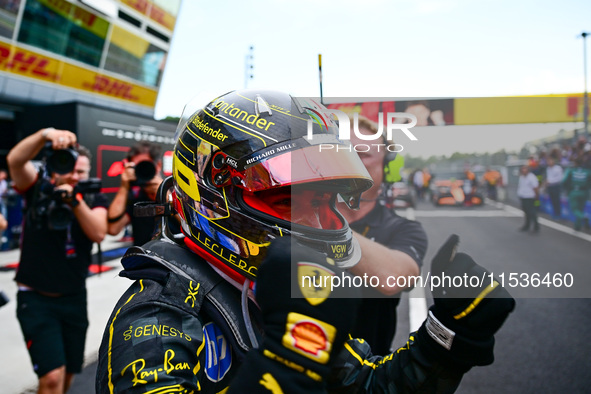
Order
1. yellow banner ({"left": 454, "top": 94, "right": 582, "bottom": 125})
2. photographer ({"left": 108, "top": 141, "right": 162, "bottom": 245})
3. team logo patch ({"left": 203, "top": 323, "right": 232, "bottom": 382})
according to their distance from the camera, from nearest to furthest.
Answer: team logo patch ({"left": 203, "top": 323, "right": 232, "bottom": 382}) < yellow banner ({"left": 454, "top": 94, "right": 582, "bottom": 125}) < photographer ({"left": 108, "top": 141, "right": 162, "bottom": 245})

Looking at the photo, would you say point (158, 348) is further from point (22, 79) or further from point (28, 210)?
point (22, 79)

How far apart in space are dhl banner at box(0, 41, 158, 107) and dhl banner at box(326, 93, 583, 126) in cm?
1229

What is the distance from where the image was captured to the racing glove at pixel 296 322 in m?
0.74

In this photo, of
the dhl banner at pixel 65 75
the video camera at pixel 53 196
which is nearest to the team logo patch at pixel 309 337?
the video camera at pixel 53 196

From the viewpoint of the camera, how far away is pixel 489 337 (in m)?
1.01

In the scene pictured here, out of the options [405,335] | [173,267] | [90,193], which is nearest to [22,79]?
[90,193]

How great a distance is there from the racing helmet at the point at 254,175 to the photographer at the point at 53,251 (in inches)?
60.8

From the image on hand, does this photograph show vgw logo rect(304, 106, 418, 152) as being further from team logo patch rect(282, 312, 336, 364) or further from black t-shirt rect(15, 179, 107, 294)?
black t-shirt rect(15, 179, 107, 294)

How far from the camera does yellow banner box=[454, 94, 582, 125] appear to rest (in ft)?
4.44

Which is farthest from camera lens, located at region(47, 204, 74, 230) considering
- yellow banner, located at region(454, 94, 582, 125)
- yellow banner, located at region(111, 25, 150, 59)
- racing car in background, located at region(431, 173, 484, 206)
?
yellow banner, located at region(111, 25, 150, 59)

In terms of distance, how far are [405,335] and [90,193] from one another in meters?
2.92

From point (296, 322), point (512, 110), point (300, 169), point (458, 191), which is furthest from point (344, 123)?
point (458, 191)

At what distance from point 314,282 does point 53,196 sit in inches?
89.1

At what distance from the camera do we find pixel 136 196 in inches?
109
